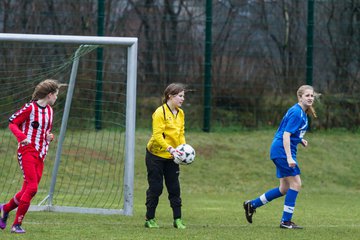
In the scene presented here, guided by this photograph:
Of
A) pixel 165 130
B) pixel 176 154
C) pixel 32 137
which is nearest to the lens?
pixel 32 137

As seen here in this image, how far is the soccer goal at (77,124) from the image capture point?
14.2m

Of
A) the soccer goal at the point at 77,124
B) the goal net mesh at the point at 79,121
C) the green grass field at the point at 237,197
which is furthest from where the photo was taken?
the goal net mesh at the point at 79,121

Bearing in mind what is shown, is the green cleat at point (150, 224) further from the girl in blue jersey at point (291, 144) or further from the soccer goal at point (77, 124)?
the soccer goal at point (77, 124)

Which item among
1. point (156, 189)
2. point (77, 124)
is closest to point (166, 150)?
point (156, 189)

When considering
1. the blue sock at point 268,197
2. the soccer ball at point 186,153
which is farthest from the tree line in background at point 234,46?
the soccer ball at point 186,153

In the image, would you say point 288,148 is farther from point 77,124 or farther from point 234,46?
point 234,46

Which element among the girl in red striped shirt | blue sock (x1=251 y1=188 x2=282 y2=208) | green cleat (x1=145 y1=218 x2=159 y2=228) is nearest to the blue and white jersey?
blue sock (x1=251 y1=188 x2=282 y2=208)

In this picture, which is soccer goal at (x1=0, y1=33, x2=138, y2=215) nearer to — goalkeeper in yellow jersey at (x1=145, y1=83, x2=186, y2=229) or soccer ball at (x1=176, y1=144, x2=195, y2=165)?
goalkeeper in yellow jersey at (x1=145, y1=83, x2=186, y2=229)

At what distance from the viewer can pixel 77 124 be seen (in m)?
16.7

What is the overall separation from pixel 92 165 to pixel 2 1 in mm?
5394

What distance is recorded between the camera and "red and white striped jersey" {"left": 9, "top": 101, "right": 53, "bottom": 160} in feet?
30.5

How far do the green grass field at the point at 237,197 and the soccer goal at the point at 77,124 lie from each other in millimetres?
636

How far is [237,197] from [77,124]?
3427 millimetres

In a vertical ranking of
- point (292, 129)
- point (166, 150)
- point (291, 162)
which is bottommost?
point (291, 162)
